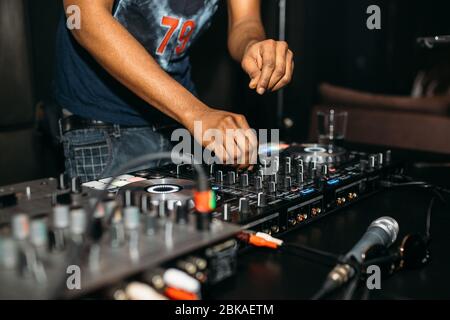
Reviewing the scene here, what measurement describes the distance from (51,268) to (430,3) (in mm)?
6826

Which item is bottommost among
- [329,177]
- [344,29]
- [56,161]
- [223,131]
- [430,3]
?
[56,161]

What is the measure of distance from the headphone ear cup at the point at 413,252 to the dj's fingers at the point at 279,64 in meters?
0.56

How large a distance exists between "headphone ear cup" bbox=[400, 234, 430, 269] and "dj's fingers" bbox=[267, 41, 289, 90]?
56 centimetres

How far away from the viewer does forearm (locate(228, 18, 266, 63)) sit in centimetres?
152

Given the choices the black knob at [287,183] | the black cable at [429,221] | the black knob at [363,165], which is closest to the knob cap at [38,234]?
the black knob at [287,183]

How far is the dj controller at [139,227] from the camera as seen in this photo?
554 mm

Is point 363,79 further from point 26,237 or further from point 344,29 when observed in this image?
point 26,237

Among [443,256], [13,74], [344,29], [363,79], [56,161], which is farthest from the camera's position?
[363,79]

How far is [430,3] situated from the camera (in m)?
6.34

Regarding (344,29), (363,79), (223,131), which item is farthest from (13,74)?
(363,79)

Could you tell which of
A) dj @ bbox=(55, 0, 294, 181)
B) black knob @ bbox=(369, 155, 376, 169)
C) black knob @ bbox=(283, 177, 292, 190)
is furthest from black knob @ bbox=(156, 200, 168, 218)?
black knob @ bbox=(369, 155, 376, 169)

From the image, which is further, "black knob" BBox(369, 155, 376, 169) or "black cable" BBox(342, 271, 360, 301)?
"black knob" BBox(369, 155, 376, 169)

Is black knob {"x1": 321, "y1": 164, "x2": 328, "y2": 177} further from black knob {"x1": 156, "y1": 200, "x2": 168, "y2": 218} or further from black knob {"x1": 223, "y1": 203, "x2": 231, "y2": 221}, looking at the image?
black knob {"x1": 156, "y1": 200, "x2": 168, "y2": 218}

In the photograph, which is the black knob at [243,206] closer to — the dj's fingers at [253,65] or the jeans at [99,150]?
the dj's fingers at [253,65]
